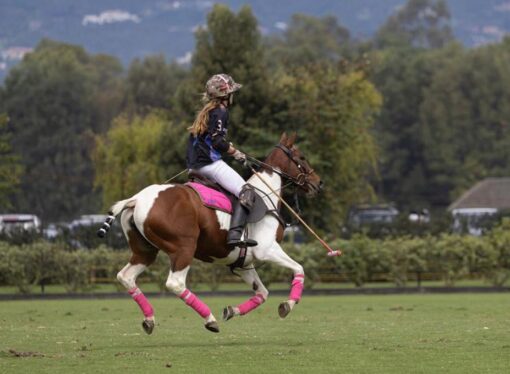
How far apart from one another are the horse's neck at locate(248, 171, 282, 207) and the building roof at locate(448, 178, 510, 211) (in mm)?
64272

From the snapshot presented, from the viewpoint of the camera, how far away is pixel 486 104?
10088cm

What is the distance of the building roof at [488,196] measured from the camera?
79688 mm

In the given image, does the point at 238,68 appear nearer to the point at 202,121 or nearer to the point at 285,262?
the point at 202,121

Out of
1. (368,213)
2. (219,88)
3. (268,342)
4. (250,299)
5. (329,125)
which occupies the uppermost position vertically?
(329,125)

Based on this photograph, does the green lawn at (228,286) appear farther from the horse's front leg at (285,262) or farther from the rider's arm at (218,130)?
the rider's arm at (218,130)

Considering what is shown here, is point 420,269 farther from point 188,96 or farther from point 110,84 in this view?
point 110,84

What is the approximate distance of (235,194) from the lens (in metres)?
14.9

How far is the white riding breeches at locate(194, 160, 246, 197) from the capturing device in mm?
14969

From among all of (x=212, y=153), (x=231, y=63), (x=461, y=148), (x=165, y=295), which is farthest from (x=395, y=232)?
(x=461, y=148)

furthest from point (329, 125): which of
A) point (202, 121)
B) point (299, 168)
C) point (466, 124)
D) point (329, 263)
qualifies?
point (466, 124)

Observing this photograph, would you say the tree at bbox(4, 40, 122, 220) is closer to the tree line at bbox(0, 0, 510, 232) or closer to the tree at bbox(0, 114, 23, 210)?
the tree line at bbox(0, 0, 510, 232)

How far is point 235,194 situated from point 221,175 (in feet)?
0.94

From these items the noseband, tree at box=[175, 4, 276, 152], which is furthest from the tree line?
the noseband

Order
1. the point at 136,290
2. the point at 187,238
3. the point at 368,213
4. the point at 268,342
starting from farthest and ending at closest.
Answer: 1. the point at 368,213
2. the point at 136,290
3. the point at 187,238
4. the point at 268,342
